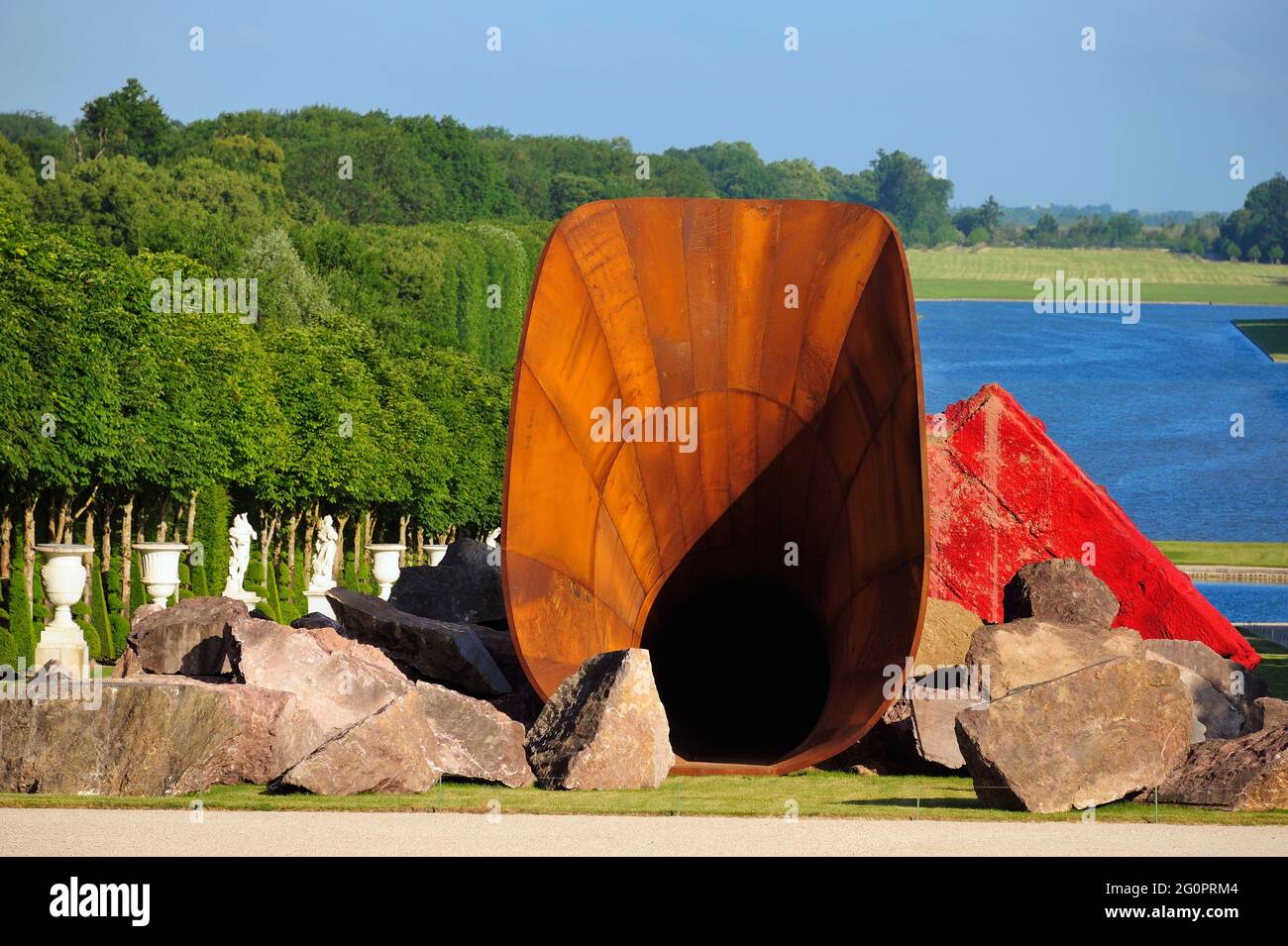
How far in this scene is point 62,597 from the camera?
989 inches

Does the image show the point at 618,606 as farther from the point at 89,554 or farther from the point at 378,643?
the point at 89,554

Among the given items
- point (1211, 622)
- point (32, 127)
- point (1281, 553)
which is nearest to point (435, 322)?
point (1281, 553)

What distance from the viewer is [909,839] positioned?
11.7 m

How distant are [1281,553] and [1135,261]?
124 m

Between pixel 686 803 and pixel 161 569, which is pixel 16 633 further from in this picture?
pixel 686 803

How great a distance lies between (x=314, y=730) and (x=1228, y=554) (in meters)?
50.4

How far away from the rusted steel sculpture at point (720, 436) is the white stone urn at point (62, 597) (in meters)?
9.76

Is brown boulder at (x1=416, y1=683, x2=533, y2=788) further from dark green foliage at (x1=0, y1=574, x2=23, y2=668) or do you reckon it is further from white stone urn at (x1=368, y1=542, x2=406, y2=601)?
white stone urn at (x1=368, y1=542, x2=406, y2=601)

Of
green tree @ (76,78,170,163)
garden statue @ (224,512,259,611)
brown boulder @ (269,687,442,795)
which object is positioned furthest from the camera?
green tree @ (76,78,170,163)

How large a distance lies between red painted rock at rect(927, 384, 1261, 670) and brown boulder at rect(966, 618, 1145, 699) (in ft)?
12.2

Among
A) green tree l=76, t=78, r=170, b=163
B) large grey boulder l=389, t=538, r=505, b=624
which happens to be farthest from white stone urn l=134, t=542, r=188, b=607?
green tree l=76, t=78, r=170, b=163

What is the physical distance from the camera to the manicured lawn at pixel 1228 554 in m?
56.4

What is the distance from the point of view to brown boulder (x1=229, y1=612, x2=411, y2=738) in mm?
15172

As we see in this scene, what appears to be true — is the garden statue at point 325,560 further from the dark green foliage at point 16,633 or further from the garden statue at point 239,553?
the dark green foliage at point 16,633
